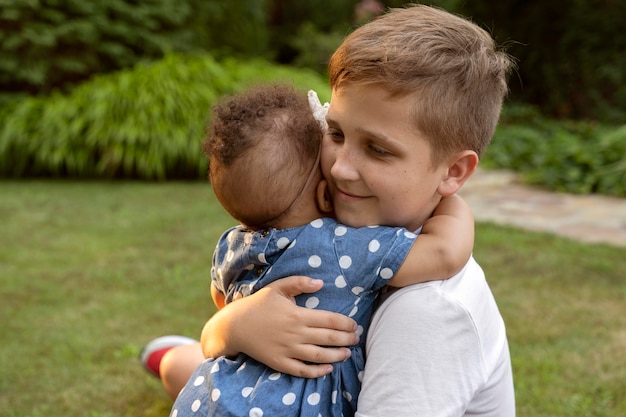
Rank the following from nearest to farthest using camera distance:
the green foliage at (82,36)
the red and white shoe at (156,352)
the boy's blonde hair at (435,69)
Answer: the boy's blonde hair at (435,69)
the red and white shoe at (156,352)
the green foliage at (82,36)

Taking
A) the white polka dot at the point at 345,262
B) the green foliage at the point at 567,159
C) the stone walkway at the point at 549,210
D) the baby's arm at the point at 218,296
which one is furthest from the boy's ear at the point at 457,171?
the green foliage at the point at 567,159

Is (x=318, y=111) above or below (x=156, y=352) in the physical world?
above

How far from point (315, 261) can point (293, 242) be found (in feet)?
0.23

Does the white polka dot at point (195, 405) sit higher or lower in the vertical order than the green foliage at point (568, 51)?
higher

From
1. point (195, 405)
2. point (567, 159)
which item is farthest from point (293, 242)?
point (567, 159)

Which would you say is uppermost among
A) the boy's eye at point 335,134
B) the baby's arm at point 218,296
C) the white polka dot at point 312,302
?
the boy's eye at point 335,134

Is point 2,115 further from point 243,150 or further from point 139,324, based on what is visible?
point 243,150

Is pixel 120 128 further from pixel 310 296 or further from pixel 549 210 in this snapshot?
pixel 310 296

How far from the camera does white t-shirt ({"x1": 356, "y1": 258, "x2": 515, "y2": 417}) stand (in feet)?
5.10

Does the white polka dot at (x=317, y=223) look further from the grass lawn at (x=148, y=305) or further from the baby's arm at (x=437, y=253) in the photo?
the grass lawn at (x=148, y=305)

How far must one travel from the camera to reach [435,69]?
5.09 feet

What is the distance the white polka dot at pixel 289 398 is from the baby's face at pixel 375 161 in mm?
417

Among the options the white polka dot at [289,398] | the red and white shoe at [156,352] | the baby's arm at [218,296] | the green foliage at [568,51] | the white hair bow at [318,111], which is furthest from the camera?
the green foliage at [568,51]

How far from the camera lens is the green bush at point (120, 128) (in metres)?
7.55
